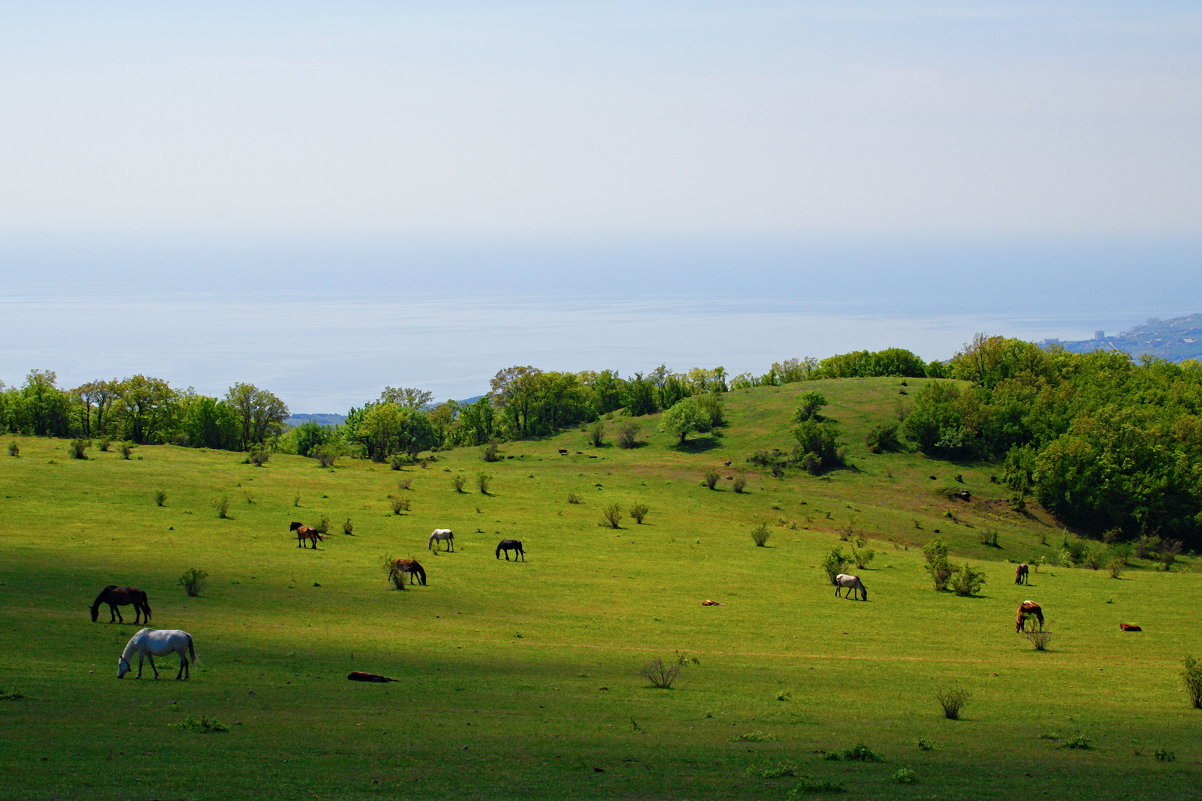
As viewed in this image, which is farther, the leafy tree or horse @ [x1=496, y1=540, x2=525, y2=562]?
the leafy tree

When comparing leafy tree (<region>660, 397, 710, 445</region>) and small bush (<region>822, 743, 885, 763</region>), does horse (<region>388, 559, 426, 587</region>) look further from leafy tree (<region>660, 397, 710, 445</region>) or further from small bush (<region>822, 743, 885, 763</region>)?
leafy tree (<region>660, 397, 710, 445</region>)

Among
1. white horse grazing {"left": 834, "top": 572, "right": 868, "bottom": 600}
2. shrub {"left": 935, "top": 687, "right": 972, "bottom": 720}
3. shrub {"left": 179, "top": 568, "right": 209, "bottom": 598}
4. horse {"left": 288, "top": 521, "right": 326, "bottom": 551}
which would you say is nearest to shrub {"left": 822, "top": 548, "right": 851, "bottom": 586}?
white horse grazing {"left": 834, "top": 572, "right": 868, "bottom": 600}

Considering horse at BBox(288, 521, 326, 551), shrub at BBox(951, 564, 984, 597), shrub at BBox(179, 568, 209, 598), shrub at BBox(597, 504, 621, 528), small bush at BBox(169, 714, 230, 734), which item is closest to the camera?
small bush at BBox(169, 714, 230, 734)

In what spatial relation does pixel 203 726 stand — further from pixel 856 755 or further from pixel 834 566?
pixel 834 566

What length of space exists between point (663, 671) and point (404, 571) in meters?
16.2

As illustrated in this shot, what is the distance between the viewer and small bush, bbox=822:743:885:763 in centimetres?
1695

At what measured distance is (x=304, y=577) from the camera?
122 ft

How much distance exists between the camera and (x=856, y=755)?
17.1m

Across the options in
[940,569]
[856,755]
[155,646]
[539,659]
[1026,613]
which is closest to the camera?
[856,755]

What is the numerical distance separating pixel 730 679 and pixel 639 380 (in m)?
100.0

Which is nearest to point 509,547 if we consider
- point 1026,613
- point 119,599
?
point 119,599

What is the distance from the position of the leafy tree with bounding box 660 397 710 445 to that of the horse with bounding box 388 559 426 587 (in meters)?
64.1

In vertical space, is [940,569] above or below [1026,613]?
above

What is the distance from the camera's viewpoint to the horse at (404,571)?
36.2m
